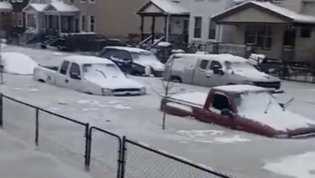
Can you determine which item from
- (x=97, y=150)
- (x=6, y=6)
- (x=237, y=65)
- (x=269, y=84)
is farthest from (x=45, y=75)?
(x=6, y=6)

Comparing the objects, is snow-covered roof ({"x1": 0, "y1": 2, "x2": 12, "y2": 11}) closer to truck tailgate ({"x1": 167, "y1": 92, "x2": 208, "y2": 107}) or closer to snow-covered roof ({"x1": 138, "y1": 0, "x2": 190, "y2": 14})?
snow-covered roof ({"x1": 138, "y1": 0, "x2": 190, "y2": 14})

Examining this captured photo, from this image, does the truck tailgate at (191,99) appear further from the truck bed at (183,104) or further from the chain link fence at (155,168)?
the chain link fence at (155,168)

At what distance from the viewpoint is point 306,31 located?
3991 centimetres

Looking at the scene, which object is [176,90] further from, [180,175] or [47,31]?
[47,31]

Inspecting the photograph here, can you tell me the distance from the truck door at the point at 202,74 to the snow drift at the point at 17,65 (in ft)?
29.8

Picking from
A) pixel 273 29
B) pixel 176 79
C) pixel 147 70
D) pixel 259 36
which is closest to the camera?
pixel 176 79

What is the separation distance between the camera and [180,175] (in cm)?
1009

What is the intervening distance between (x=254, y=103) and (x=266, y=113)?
52 centimetres

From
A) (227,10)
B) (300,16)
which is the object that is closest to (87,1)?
(227,10)

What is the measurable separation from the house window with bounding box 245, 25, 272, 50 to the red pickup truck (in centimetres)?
2532

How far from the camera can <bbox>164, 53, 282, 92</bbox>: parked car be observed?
25580mm

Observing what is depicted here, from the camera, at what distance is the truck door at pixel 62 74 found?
80.2 feet

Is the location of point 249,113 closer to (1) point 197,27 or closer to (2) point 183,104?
(2) point 183,104

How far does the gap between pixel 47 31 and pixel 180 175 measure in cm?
5604
